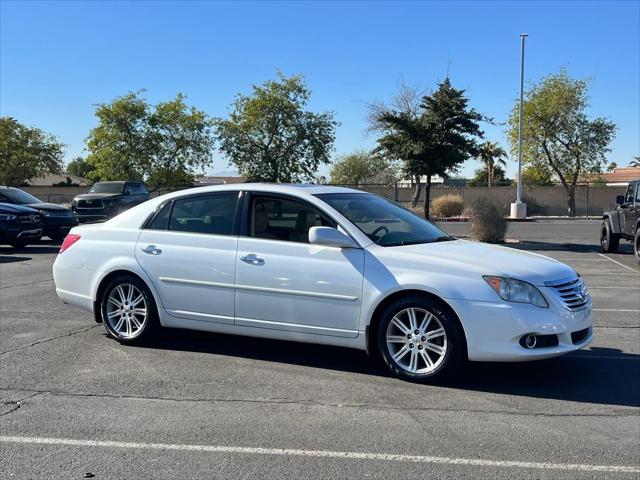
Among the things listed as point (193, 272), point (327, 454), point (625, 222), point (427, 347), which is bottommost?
point (327, 454)

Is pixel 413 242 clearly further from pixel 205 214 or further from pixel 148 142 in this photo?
pixel 148 142

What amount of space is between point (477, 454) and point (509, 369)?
2.02 meters

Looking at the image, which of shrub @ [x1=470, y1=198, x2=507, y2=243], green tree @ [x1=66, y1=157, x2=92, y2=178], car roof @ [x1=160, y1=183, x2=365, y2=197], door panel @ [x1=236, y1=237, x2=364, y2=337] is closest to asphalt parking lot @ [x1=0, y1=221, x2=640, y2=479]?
door panel @ [x1=236, y1=237, x2=364, y2=337]

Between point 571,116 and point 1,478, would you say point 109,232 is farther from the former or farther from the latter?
point 571,116

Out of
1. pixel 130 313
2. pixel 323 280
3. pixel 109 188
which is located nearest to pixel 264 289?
pixel 323 280

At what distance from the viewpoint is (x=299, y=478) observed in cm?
377

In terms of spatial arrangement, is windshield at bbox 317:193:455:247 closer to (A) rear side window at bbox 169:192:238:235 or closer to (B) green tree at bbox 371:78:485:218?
(A) rear side window at bbox 169:192:238:235

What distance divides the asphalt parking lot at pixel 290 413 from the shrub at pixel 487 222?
1232 centimetres

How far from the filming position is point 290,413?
191 inches

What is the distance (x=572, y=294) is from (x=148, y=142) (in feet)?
133

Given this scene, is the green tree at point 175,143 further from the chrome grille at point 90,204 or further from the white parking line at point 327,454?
the white parking line at point 327,454

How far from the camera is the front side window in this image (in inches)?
238

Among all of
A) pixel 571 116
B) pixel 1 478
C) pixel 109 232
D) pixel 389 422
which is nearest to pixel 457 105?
pixel 109 232

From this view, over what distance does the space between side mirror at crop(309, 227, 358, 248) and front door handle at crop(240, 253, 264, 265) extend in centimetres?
60
